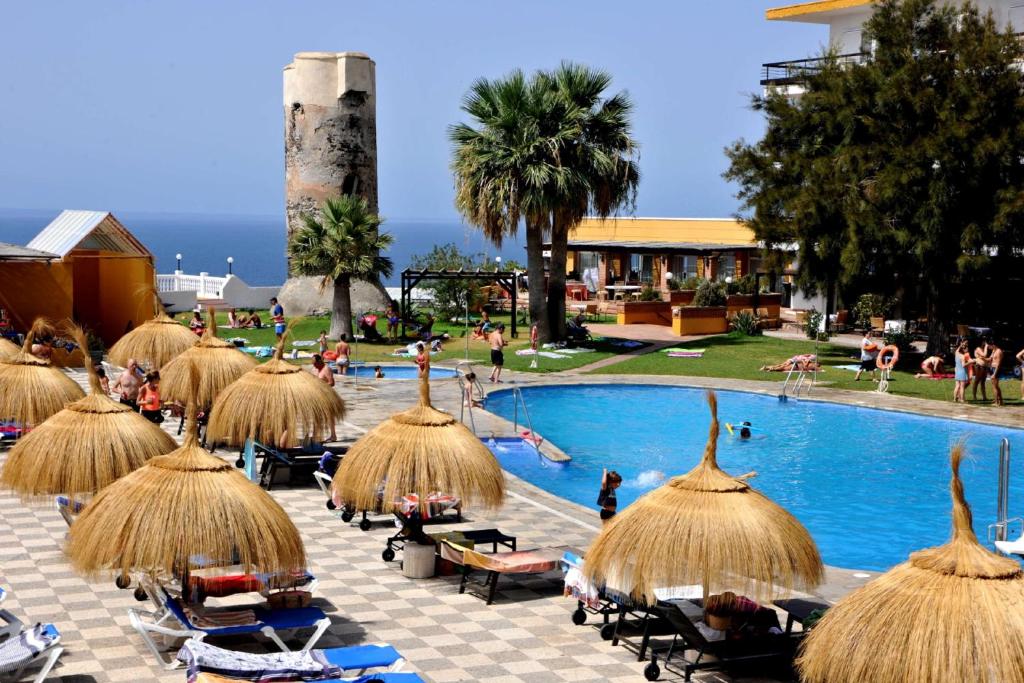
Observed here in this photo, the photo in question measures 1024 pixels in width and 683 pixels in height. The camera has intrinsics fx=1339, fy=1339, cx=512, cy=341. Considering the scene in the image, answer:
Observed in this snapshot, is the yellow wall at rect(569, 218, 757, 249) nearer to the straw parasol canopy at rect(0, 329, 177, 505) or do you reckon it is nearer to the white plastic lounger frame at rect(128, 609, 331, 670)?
the straw parasol canopy at rect(0, 329, 177, 505)

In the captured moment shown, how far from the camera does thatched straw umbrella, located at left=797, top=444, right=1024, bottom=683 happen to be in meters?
8.39

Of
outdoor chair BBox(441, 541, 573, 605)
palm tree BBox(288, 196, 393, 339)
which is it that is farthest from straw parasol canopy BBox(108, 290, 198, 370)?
outdoor chair BBox(441, 541, 573, 605)

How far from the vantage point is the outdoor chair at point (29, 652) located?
10.1 meters

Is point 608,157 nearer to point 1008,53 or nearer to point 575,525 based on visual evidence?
point 1008,53

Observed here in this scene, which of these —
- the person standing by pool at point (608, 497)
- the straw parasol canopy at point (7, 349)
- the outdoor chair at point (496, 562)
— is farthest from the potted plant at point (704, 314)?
the outdoor chair at point (496, 562)

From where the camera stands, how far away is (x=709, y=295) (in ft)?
139

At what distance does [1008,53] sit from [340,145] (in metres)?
21.8

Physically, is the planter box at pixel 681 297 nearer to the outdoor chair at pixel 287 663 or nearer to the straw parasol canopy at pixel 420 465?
the straw parasol canopy at pixel 420 465

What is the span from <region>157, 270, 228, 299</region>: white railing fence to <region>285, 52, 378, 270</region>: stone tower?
4.10m

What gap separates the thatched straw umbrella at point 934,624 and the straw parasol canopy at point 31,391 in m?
13.1

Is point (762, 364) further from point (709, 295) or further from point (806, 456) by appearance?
point (806, 456)

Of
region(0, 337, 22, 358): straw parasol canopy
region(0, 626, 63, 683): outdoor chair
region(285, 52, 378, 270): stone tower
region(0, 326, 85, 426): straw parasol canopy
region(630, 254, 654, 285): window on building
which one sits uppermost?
region(285, 52, 378, 270): stone tower

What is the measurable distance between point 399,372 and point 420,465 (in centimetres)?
1959

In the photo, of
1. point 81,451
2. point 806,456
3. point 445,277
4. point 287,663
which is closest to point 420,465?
point 81,451
